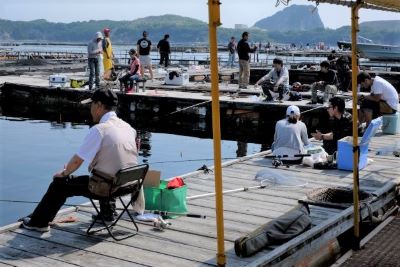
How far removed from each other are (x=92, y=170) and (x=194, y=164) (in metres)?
9.71

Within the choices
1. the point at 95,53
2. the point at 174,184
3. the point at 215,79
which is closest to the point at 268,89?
the point at 95,53

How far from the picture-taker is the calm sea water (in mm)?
12141

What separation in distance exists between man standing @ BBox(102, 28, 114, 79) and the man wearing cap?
46.9 ft

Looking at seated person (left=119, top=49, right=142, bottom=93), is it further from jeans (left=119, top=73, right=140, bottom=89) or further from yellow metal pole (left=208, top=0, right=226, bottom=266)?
yellow metal pole (left=208, top=0, right=226, bottom=266)

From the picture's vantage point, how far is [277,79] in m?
17.1

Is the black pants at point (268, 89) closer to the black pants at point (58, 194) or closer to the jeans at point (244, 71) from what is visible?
the jeans at point (244, 71)

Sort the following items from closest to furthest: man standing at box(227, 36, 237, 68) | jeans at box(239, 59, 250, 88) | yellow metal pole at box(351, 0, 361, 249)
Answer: yellow metal pole at box(351, 0, 361, 249) → jeans at box(239, 59, 250, 88) → man standing at box(227, 36, 237, 68)

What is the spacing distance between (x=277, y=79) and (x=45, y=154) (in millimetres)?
6709

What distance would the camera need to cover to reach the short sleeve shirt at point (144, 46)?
21969 mm

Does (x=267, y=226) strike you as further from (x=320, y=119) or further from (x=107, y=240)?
(x=320, y=119)

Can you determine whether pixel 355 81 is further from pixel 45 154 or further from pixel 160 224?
pixel 45 154

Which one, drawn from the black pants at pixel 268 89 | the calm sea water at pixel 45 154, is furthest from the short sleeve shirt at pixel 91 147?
the black pants at pixel 268 89

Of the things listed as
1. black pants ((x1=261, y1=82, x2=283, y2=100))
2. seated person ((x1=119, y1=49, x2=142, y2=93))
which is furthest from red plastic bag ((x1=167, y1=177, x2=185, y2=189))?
seated person ((x1=119, y1=49, x2=142, y2=93))

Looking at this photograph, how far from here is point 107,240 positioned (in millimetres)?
5734
